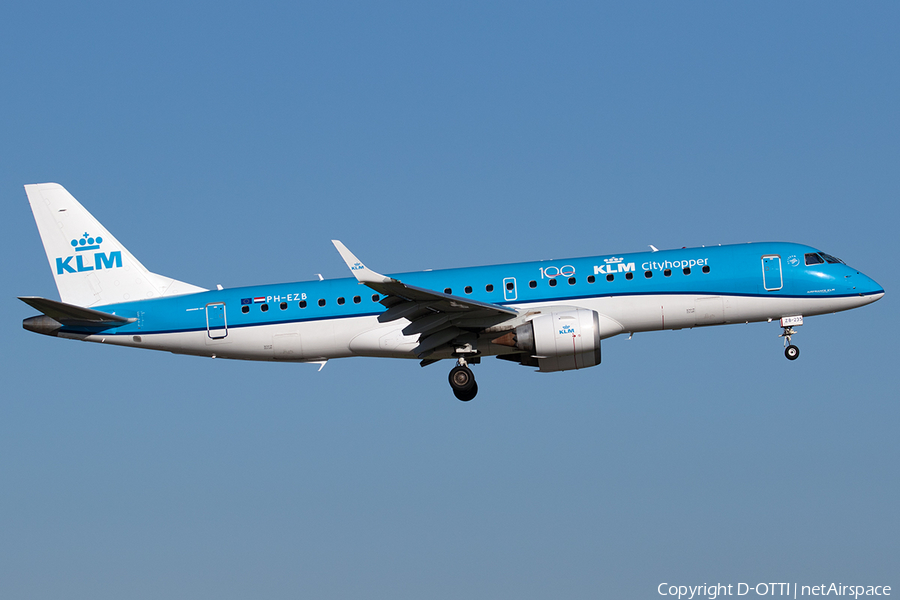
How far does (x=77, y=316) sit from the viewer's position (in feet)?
124

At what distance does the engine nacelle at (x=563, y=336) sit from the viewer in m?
35.0

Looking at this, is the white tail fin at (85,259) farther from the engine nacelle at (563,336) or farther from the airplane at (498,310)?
the engine nacelle at (563,336)

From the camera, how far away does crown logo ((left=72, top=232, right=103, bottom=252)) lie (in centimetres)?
4094

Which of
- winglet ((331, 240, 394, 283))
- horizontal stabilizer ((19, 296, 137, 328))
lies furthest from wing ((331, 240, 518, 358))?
horizontal stabilizer ((19, 296, 137, 328))

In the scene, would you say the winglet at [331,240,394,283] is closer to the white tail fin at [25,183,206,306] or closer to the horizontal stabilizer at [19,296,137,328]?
the white tail fin at [25,183,206,306]

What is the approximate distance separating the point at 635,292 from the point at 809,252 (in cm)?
654

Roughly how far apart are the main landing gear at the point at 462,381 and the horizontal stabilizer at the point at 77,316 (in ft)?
39.0

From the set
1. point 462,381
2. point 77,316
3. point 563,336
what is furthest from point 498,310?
point 77,316

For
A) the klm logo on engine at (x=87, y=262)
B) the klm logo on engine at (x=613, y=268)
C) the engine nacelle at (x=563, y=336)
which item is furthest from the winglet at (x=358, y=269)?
the klm logo on engine at (x=87, y=262)

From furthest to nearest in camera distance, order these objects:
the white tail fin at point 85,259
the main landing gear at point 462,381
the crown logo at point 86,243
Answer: the crown logo at point 86,243, the white tail fin at point 85,259, the main landing gear at point 462,381

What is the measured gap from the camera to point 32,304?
35.3 metres

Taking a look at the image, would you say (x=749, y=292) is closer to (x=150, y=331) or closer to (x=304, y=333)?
(x=304, y=333)

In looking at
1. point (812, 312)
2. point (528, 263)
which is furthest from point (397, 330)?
point (812, 312)

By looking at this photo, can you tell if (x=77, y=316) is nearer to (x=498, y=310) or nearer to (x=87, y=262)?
(x=87, y=262)
